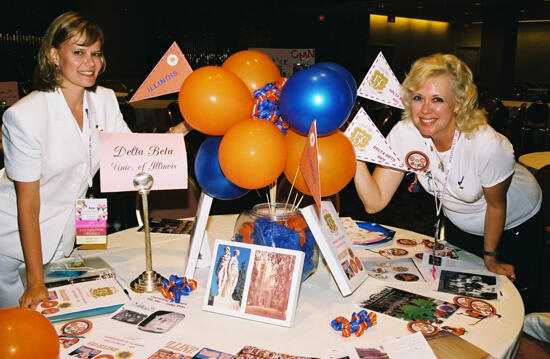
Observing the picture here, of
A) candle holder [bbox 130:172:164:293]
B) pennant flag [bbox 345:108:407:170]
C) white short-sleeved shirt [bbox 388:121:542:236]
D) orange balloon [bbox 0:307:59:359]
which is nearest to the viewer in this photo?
orange balloon [bbox 0:307:59:359]

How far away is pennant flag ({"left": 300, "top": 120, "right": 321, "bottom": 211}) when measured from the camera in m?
1.28

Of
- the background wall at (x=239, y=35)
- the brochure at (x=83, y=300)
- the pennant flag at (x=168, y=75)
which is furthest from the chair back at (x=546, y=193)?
the background wall at (x=239, y=35)

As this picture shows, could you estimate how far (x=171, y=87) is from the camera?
1854 millimetres

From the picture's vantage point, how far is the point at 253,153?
1.39 meters

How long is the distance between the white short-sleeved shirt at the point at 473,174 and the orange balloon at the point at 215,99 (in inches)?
36.5

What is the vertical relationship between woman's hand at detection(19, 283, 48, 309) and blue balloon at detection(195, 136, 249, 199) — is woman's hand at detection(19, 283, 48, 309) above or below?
below

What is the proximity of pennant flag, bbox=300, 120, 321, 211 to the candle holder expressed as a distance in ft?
1.78

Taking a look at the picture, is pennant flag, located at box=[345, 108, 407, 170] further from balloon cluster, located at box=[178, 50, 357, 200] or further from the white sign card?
the white sign card

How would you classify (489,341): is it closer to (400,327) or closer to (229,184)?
(400,327)

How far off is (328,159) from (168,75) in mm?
749

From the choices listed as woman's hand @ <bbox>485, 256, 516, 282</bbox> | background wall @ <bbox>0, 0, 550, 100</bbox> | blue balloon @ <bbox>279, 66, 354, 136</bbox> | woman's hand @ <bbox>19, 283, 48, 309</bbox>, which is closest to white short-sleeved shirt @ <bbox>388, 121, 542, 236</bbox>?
woman's hand @ <bbox>485, 256, 516, 282</bbox>

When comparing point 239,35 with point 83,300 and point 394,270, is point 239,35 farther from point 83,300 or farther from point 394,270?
point 83,300

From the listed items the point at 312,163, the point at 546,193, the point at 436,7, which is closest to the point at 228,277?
the point at 312,163

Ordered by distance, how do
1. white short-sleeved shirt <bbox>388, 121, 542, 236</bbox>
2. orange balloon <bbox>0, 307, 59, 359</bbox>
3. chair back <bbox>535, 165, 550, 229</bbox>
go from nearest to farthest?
1. orange balloon <bbox>0, 307, 59, 359</bbox>
2. white short-sleeved shirt <bbox>388, 121, 542, 236</bbox>
3. chair back <bbox>535, 165, 550, 229</bbox>
